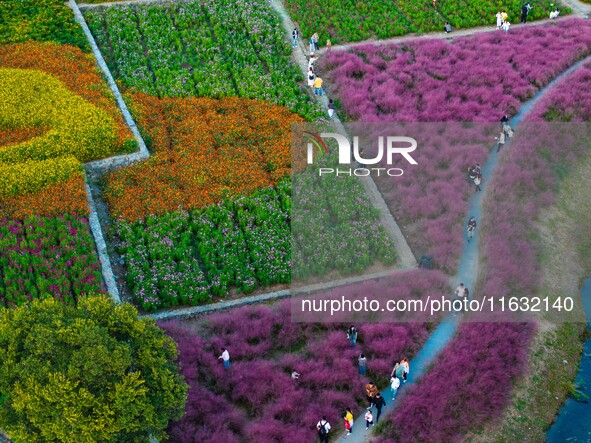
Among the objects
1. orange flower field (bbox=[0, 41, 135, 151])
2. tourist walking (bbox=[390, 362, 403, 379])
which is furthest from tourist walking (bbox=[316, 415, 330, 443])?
orange flower field (bbox=[0, 41, 135, 151])

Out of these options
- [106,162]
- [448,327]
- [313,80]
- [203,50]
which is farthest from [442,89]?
[106,162]

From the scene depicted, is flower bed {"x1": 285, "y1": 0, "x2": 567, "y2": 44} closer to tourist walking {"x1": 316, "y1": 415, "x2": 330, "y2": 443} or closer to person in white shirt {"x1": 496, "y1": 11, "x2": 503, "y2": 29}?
person in white shirt {"x1": 496, "y1": 11, "x2": 503, "y2": 29}

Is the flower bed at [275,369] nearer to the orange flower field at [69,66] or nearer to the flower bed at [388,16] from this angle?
the orange flower field at [69,66]

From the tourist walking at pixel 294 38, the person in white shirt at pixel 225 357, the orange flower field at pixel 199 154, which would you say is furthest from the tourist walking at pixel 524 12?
the person in white shirt at pixel 225 357

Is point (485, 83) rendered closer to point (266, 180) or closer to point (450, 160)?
point (450, 160)

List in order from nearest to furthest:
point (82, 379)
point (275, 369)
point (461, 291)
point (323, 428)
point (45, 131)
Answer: point (82, 379) < point (323, 428) < point (275, 369) < point (461, 291) < point (45, 131)

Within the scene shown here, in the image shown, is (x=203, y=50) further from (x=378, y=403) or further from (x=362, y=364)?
(x=378, y=403)
